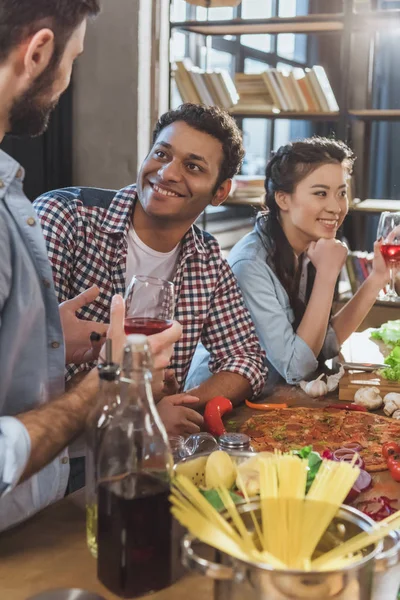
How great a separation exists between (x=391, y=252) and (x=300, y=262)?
30 centimetres

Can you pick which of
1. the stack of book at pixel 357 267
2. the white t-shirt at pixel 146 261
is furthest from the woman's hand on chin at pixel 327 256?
the stack of book at pixel 357 267

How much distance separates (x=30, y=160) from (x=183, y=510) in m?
3.43

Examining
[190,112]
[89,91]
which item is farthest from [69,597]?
[89,91]

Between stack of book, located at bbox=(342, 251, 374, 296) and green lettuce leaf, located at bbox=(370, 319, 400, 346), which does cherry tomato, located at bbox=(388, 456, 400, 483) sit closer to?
green lettuce leaf, located at bbox=(370, 319, 400, 346)

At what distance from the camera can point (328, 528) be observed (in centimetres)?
87

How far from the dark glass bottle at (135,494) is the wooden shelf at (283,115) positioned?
3585 mm

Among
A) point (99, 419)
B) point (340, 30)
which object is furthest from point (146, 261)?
point (340, 30)

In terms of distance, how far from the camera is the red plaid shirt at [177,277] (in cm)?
201

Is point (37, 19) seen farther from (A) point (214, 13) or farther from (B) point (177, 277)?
(A) point (214, 13)

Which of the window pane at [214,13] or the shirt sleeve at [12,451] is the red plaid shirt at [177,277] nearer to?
the shirt sleeve at [12,451]

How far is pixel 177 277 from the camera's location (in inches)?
83.7

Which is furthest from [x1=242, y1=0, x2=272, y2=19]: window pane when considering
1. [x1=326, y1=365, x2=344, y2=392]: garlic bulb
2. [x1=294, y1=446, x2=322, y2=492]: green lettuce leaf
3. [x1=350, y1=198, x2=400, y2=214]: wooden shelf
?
[x1=294, y1=446, x2=322, y2=492]: green lettuce leaf

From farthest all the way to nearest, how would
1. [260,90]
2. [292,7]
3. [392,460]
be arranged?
[292,7], [260,90], [392,460]

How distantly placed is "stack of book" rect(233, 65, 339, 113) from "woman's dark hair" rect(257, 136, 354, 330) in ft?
5.57
